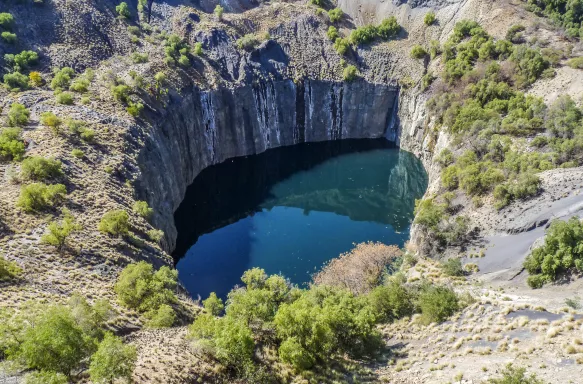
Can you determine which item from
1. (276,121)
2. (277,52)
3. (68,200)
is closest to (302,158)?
(276,121)

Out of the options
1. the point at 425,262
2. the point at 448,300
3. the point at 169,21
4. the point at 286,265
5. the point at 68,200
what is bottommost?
the point at 286,265

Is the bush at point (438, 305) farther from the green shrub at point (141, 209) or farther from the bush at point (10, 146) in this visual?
the bush at point (10, 146)

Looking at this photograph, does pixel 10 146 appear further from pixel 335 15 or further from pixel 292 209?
pixel 335 15

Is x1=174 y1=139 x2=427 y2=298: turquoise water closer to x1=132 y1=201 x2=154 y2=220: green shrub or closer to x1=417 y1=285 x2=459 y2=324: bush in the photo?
x1=132 y1=201 x2=154 y2=220: green shrub

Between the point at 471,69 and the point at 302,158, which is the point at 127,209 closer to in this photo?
the point at 302,158

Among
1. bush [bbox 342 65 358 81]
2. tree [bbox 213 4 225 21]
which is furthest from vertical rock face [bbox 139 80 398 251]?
tree [bbox 213 4 225 21]

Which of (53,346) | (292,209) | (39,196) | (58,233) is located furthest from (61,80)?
(53,346)

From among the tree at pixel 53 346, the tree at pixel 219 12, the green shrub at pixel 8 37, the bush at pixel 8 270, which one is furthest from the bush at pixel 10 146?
the tree at pixel 219 12
